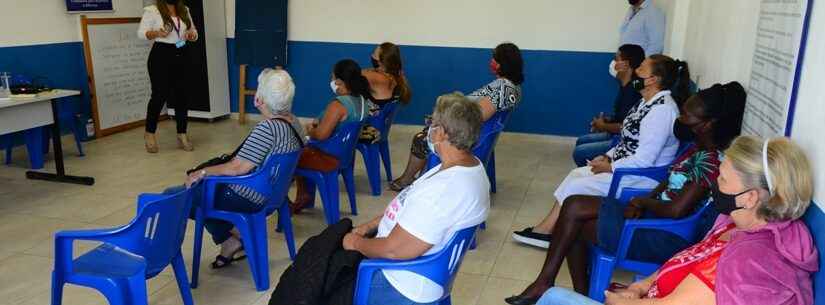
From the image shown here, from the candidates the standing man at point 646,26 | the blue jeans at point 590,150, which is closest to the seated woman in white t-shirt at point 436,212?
the blue jeans at point 590,150

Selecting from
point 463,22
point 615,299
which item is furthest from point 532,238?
point 463,22

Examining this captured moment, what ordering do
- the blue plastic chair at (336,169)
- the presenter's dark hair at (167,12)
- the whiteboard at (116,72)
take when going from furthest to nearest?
the whiteboard at (116,72), the presenter's dark hair at (167,12), the blue plastic chair at (336,169)

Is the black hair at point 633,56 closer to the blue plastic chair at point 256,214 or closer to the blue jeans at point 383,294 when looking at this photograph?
the blue plastic chair at point 256,214

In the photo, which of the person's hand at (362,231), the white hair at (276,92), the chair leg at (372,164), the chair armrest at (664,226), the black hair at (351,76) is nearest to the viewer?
the person's hand at (362,231)

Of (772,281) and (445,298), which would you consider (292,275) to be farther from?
(772,281)

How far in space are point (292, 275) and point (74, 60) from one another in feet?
16.7

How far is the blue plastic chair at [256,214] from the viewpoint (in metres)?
2.94

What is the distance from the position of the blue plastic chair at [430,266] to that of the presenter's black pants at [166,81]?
434cm

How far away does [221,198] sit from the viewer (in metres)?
2.98

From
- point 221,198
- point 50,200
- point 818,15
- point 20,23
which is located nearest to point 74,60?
point 20,23

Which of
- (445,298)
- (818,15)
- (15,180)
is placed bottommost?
(15,180)

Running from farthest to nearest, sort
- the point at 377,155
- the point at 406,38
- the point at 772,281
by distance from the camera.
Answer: the point at 406,38 → the point at 377,155 → the point at 772,281

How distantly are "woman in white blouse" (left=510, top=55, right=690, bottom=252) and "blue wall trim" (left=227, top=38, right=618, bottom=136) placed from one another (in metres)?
2.92

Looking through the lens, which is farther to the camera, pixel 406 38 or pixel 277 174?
pixel 406 38
